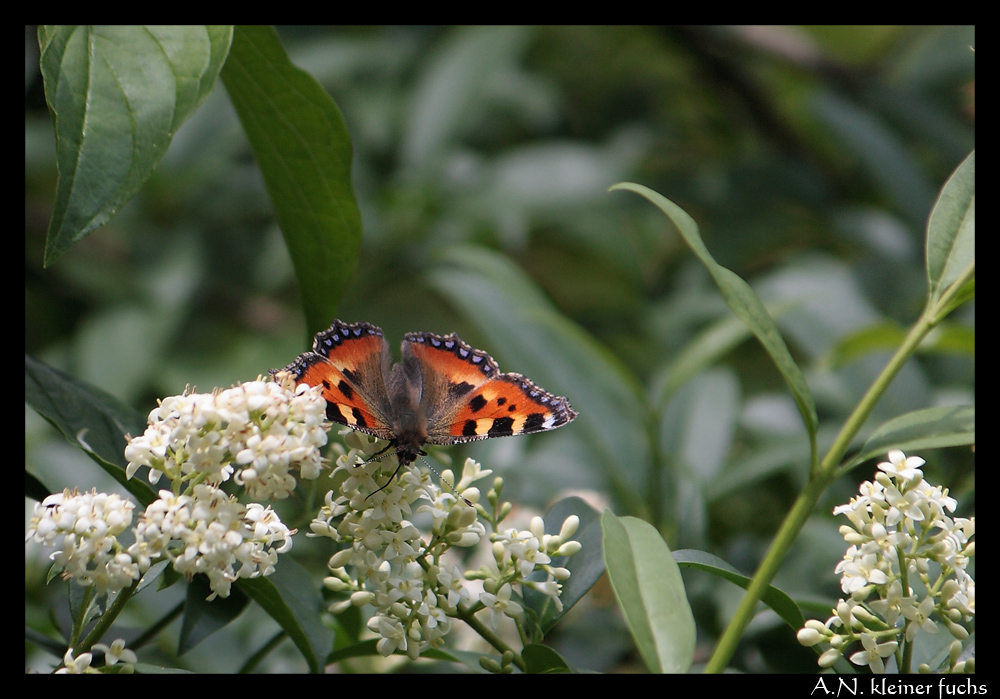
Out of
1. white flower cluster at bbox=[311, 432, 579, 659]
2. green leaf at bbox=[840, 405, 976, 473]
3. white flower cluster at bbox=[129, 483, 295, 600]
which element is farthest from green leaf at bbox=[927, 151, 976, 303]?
white flower cluster at bbox=[129, 483, 295, 600]

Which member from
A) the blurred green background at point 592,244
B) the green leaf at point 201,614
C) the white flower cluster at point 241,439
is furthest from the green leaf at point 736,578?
the blurred green background at point 592,244

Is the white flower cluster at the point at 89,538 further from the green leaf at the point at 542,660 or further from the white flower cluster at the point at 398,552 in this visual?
the green leaf at the point at 542,660

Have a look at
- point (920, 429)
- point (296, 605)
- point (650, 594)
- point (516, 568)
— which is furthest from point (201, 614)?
point (920, 429)

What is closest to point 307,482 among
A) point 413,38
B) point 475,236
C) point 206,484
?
point 206,484

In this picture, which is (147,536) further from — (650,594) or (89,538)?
(650,594)

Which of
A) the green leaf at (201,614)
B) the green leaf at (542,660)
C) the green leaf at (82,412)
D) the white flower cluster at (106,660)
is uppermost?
the green leaf at (82,412)
